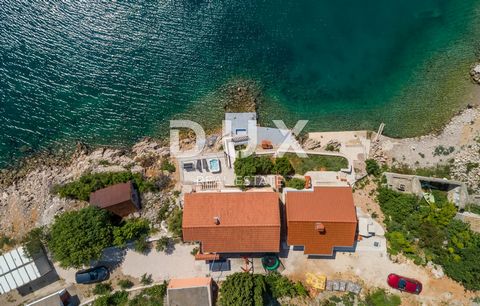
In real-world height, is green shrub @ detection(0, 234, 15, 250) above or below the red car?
above

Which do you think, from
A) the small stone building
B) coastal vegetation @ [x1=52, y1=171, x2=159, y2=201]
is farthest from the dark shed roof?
coastal vegetation @ [x1=52, y1=171, x2=159, y2=201]

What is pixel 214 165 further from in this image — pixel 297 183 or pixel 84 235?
pixel 84 235

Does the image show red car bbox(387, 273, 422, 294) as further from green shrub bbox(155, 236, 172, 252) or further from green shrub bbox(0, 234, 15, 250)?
green shrub bbox(0, 234, 15, 250)

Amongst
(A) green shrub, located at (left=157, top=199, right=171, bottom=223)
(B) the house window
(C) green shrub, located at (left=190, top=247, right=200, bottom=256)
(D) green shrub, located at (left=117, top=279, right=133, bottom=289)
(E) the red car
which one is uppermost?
(A) green shrub, located at (left=157, top=199, right=171, bottom=223)

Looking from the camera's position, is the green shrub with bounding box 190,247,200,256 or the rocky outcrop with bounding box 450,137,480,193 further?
the rocky outcrop with bounding box 450,137,480,193

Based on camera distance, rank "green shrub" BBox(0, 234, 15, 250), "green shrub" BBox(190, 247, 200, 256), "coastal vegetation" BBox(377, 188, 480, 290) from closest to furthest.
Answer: "coastal vegetation" BBox(377, 188, 480, 290)
"green shrub" BBox(190, 247, 200, 256)
"green shrub" BBox(0, 234, 15, 250)

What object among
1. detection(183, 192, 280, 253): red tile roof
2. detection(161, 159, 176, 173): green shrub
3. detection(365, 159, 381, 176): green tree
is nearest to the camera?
detection(183, 192, 280, 253): red tile roof
